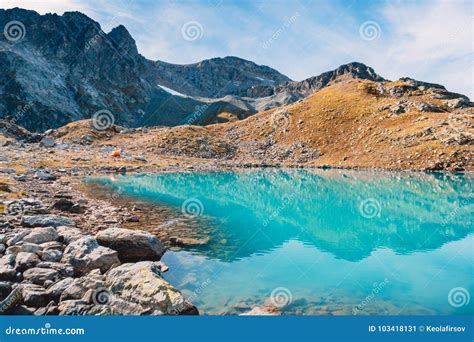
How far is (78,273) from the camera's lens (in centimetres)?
1614

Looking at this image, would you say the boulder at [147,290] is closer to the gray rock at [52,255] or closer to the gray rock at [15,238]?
the gray rock at [52,255]

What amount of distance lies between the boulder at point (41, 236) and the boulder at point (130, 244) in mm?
2212

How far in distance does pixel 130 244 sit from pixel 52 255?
4076mm

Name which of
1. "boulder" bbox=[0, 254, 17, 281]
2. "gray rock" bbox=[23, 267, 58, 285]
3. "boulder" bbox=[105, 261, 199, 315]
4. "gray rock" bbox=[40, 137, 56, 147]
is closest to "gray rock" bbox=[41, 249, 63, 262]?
"boulder" bbox=[0, 254, 17, 281]

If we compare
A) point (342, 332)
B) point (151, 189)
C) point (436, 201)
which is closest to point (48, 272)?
point (342, 332)

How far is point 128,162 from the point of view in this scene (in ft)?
274

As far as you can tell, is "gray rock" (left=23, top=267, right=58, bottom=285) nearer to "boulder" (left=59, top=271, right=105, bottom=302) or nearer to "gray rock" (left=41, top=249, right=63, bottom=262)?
"gray rock" (left=41, top=249, right=63, bottom=262)

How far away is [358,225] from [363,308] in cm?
1818

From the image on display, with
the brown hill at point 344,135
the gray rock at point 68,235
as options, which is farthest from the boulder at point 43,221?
the brown hill at point 344,135

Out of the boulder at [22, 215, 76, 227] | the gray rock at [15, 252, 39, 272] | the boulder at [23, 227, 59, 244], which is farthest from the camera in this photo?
the boulder at [22, 215, 76, 227]

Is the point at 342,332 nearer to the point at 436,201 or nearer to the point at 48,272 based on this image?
the point at 48,272

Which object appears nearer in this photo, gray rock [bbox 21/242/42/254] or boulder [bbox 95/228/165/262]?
gray rock [bbox 21/242/42/254]

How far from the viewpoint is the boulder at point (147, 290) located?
13.1 m

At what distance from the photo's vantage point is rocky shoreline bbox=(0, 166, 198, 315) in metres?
12.8
